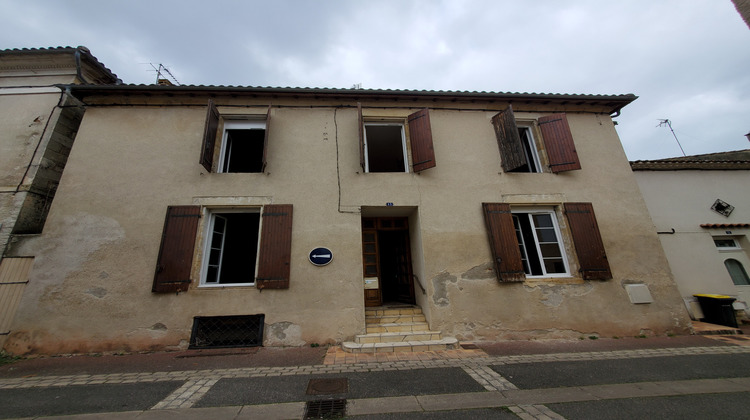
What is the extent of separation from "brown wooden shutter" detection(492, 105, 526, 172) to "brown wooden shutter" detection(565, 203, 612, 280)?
5.02 feet

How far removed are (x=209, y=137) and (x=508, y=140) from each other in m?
6.69

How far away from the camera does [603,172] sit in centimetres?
632

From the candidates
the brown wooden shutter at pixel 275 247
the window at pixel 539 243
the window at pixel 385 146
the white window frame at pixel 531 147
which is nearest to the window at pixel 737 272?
the window at pixel 539 243

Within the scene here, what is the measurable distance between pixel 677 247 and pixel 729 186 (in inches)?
106

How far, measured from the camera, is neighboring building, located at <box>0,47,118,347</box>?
501 centimetres

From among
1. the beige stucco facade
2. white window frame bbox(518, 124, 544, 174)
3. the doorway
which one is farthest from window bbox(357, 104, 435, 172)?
white window frame bbox(518, 124, 544, 174)

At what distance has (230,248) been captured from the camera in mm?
6102

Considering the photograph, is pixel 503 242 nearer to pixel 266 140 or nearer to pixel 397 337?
pixel 397 337

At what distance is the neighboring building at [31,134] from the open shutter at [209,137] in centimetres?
346

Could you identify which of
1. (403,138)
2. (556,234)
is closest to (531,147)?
(556,234)

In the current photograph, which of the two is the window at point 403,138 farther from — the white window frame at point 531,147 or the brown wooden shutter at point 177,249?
the brown wooden shutter at point 177,249

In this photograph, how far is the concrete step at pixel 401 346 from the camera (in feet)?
15.1

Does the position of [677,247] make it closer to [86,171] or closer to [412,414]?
[412,414]

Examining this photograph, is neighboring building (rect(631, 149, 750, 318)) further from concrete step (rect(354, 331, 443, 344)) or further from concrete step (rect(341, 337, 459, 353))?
concrete step (rect(354, 331, 443, 344))
